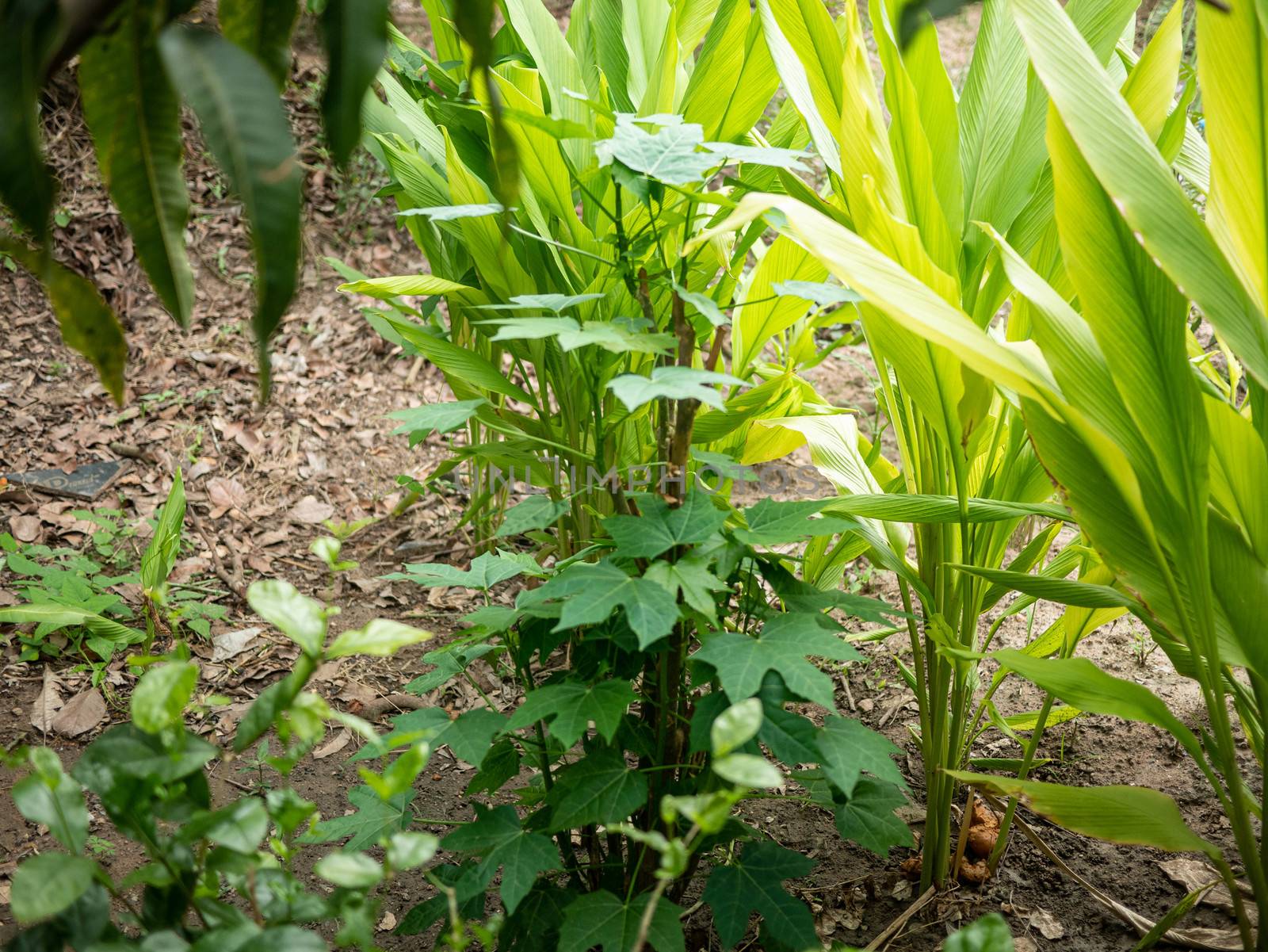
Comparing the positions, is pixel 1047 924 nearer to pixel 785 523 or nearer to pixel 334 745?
pixel 785 523

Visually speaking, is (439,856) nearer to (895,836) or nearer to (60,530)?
(895,836)

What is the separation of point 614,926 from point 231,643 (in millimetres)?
1183

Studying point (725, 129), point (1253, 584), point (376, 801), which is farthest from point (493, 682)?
point (1253, 584)

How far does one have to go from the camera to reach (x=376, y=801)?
102 centimetres

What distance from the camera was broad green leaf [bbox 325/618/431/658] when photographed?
637mm

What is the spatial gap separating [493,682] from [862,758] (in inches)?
38.7

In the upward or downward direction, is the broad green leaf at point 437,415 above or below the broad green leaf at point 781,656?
above

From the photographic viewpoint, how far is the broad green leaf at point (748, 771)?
0.59 m

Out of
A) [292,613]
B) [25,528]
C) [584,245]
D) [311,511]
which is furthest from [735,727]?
[25,528]

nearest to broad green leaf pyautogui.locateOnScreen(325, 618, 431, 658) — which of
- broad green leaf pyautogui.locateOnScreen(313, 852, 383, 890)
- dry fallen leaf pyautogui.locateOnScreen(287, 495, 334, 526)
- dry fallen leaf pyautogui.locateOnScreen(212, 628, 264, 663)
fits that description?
broad green leaf pyautogui.locateOnScreen(313, 852, 383, 890)

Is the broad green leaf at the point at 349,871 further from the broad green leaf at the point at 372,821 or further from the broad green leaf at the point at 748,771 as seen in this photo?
the broad green leaf at the point at 372,821

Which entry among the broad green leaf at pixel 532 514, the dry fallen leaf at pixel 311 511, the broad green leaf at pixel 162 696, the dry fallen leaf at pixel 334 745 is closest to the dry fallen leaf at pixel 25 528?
the dry fallen leaf at pixel 311 511

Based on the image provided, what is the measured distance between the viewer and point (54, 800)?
0.62m

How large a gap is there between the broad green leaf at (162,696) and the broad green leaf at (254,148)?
303 millimetres
